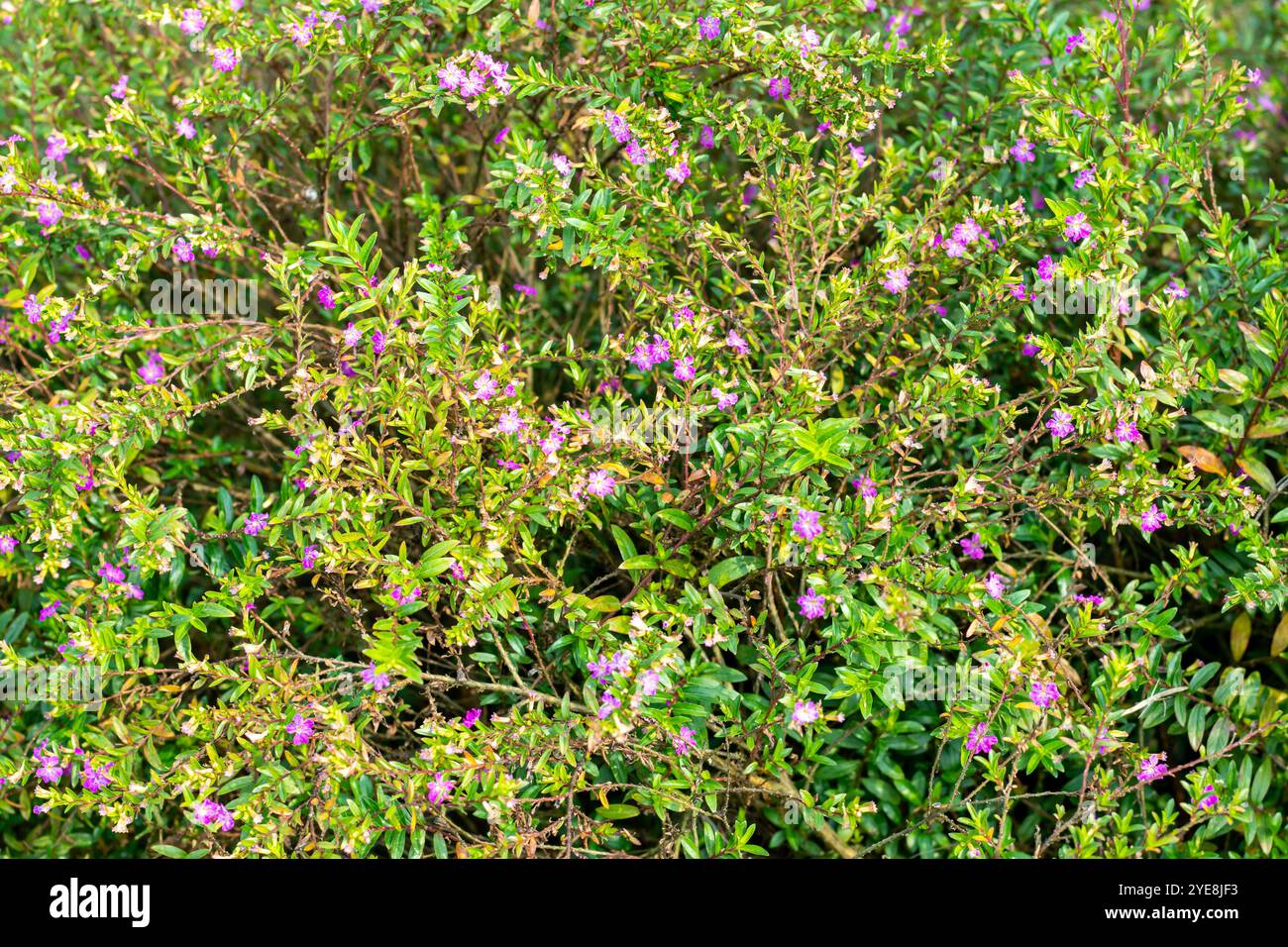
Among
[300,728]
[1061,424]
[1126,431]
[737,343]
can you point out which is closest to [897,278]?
[737,343]

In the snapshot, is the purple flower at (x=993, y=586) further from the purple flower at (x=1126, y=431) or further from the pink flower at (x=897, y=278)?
the pink flower at (x=897, y=278)

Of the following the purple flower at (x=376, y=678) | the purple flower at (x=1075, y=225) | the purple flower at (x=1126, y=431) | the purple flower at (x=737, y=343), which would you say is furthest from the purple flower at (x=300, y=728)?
the purple flower at (x=1075, y=225)

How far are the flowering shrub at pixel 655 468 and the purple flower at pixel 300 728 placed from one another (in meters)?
0.01

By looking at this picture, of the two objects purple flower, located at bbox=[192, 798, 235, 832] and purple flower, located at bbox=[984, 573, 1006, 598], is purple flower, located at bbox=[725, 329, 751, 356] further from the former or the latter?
purple flower, located at bbox=[192, 798, 235, 832]

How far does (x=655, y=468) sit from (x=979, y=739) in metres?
0.89

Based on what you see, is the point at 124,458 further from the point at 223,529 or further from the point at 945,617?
the point at 945,617

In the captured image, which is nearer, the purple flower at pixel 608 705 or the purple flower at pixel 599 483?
the purple flower at pixel 608 705

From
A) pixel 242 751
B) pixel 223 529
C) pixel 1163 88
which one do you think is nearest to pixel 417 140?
pixel 223 529

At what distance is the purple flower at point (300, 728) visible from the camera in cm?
230

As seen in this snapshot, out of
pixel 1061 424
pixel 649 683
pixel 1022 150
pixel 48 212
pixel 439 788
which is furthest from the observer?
pixel 1022 150

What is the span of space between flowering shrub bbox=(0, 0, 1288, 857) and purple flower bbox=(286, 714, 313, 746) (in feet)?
0.03

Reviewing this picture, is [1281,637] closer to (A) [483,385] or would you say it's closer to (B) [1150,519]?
(B) [1150,519]

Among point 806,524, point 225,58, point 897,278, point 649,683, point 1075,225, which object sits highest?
point 225,58

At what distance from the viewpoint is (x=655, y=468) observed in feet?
8.12
